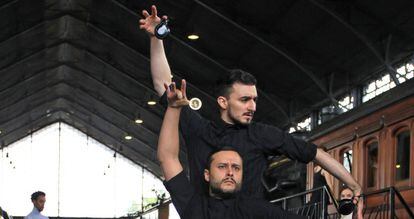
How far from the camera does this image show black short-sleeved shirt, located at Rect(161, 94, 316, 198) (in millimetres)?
5035

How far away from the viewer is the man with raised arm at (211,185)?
419 centimetres

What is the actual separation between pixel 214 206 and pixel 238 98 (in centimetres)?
99

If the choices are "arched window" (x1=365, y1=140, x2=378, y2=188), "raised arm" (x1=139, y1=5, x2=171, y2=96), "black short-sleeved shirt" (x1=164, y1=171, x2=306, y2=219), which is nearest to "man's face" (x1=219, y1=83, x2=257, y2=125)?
"raised arm" (x1=139, y1=5, x2=171, y2=96)

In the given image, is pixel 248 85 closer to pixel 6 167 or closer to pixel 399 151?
pixel 399 151

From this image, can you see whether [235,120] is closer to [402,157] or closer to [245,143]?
[245,143]

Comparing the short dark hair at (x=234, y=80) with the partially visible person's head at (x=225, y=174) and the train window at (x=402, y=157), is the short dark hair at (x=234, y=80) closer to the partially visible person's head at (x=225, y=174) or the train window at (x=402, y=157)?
the partially visible person's head at (x=225, y=174)

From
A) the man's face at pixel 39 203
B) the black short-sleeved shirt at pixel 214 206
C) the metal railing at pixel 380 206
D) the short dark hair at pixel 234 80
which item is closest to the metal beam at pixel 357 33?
the metal railing at pixel 380 206

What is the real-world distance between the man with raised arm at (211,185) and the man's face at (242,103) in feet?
2.13

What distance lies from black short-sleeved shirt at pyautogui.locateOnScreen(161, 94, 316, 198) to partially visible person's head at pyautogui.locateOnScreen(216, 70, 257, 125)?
0.21 ft

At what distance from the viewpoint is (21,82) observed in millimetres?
35594

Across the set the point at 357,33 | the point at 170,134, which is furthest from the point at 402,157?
the point at 170,134

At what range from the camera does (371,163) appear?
14.2m

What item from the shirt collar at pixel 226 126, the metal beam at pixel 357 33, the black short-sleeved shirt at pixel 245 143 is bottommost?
the black short-sleeved shirt at pixel 245 143

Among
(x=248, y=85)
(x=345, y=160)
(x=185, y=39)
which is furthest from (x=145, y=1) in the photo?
(x=248, y=85)
